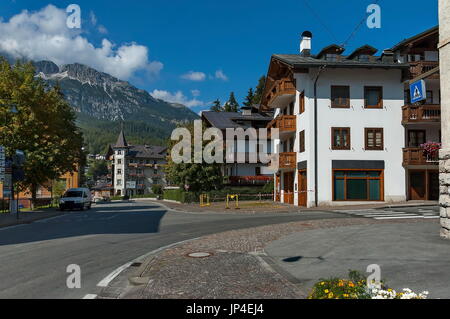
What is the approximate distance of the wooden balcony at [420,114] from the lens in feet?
91.0

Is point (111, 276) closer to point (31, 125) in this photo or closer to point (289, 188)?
point (31, 125)

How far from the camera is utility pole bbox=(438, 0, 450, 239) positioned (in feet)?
35.7

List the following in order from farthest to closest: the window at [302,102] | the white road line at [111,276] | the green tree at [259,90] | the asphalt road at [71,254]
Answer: the green tree at [259,90], the window at [302,102], the white road line at [111,276], the asphalt road at [71,254]

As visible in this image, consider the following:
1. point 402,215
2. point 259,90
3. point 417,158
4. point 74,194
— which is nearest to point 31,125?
point 74,194

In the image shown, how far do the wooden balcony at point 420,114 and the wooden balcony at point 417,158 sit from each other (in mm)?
2032

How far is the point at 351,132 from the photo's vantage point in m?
28.4

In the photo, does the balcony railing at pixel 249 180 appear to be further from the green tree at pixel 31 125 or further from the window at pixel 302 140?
the green tree at pixel 31 125

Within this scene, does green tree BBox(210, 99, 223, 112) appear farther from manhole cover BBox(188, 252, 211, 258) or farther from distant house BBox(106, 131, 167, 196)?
manhole cover BBox(188, 252, 211, 258)

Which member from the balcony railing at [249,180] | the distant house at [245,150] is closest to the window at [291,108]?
the balcony railing at [249,180]

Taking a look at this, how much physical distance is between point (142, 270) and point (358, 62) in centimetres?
2529

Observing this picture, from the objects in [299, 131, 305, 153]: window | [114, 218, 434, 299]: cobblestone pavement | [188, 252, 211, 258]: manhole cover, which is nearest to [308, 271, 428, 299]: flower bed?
[114, 218, 434, 299]: cobblestone pavement

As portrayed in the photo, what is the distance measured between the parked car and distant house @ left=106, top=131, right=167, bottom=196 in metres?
75.3
